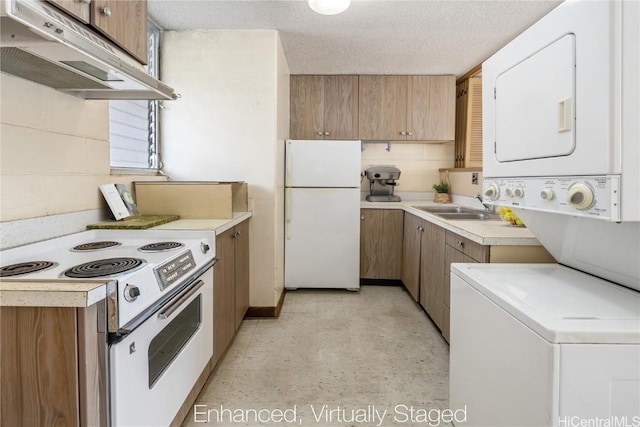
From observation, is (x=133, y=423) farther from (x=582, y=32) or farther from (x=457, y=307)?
(x=582, y=32)

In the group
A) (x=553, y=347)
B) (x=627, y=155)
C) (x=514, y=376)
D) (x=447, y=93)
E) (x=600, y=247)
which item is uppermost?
(x=447, y=93)

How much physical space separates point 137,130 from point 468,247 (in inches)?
93.8


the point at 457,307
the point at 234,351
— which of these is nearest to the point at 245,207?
the point at 234,351

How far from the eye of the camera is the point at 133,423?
3.75ft

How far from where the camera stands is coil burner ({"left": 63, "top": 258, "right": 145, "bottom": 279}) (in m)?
1.11

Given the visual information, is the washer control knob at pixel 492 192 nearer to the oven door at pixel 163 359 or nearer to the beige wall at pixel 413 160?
the oven door at pixel 163 359

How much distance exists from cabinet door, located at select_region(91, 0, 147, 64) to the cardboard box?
2.79 ft

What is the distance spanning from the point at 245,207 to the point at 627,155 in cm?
240

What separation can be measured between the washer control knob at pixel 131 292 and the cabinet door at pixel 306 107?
3044 mm

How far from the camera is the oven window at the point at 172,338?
4.40 ft

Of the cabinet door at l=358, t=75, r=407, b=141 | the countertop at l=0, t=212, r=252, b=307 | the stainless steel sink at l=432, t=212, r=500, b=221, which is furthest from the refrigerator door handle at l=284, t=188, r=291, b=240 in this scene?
the countertop at l=0, t=212, r=252, b=307

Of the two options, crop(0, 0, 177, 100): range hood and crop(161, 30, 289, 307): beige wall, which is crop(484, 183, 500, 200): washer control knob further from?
crop(161, 30, 289, 307): beige wall

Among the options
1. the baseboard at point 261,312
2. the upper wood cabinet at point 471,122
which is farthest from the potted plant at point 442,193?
the baseboard at point 261,312

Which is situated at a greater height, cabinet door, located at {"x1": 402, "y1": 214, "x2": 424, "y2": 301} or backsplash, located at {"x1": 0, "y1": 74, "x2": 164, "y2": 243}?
backsplash, located at {"x1": 0, "y1": 74, "x2": 164, "y2": 243}
